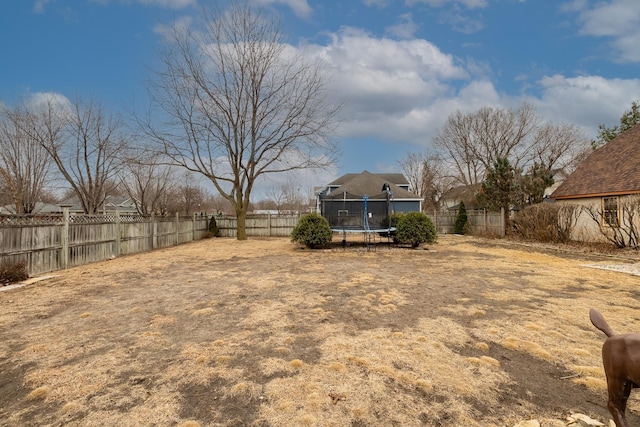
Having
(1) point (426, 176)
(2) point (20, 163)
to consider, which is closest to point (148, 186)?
(2) point (20, 163)

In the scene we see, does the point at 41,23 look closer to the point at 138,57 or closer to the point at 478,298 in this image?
the point at 138,57

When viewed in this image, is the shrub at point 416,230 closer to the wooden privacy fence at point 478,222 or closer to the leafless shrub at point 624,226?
the wooden privacy fence at point 478,222

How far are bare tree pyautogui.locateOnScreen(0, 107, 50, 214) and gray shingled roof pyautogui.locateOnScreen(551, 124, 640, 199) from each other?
2498 centimetres

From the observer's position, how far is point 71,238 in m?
7.93

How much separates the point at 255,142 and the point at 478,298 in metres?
14.0

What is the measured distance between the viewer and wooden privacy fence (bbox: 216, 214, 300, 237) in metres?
18.7

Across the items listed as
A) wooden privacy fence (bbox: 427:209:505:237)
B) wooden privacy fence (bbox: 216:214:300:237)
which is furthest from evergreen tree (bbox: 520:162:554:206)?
wooden privacy fence (bbox: 216:214:300:237)

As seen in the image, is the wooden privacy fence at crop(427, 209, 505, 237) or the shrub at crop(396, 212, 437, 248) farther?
the wooden privacy fence at crop(427, 209, 505, 237)

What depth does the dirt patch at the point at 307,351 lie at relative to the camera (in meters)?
2.03

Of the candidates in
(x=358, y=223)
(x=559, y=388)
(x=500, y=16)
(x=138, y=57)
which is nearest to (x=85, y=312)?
(x=559, y=388)

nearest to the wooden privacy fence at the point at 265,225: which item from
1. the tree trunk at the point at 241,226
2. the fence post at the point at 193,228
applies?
the tree trunk at the point at 241,226

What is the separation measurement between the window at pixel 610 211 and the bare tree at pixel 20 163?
977 inches

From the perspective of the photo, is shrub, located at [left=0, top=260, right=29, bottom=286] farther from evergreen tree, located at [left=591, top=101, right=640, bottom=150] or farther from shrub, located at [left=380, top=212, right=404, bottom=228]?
evergreen tree, located at [left=591, top=101, right=640, bottom=150]

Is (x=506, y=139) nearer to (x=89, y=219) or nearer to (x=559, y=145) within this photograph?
(x=559, y=145)
